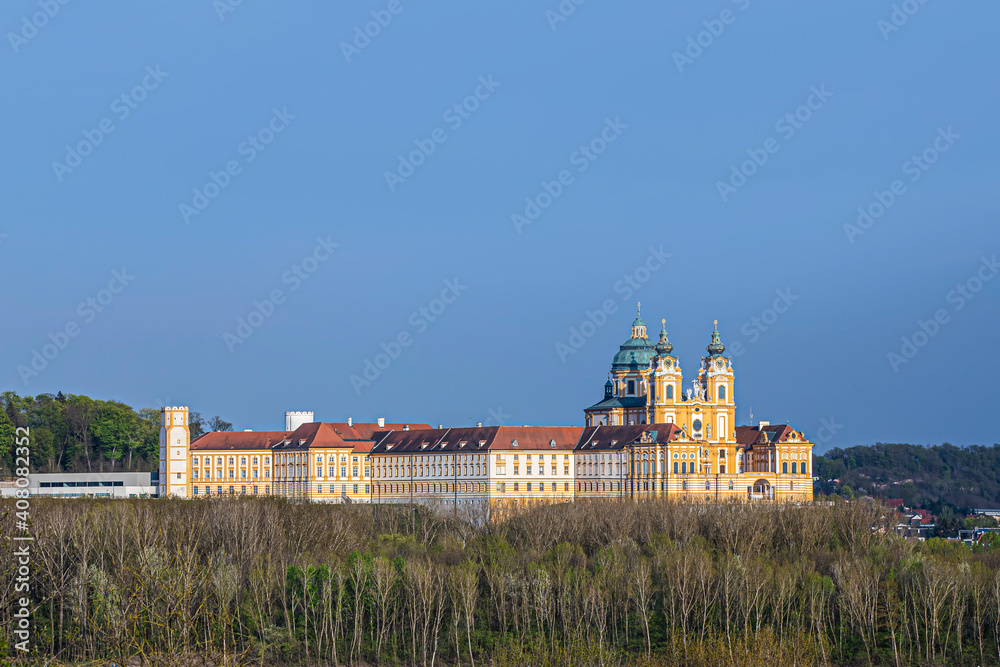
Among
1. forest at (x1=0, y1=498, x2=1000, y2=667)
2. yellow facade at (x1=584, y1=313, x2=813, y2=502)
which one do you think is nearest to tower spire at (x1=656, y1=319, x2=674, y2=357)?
yellow facade at (x1=584, y1=313, x2=813, y2=502)

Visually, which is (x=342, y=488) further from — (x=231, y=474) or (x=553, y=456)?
(x=553, y=456)

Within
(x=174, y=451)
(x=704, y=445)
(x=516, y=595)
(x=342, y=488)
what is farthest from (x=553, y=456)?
(x=516, y=595)

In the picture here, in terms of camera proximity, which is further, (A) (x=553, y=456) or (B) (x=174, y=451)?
(B) (x=174, y=451)

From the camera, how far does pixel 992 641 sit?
78875mm

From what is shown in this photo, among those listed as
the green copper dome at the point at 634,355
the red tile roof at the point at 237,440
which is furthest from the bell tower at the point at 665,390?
the red tile roof at the point at 237,440

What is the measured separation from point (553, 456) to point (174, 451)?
40.5 m

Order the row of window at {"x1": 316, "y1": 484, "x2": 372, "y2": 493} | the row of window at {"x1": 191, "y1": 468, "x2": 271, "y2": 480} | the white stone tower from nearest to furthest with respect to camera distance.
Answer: the row of window at {"x1": 316, "y1": 484, "x2": 372, "y2": 493} < the white stone tower < the row of window at {"x1": 191, "y1": 468, "x2": 271, "y2": 480}

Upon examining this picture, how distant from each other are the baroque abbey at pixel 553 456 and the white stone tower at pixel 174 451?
0.15 meters

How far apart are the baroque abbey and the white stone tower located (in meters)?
0.15

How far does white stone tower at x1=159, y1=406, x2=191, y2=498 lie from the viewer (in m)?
168

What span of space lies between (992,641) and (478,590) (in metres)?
26.2

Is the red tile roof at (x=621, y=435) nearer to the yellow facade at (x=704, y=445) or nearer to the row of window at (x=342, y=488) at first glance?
the yellow facade at (x=704, y=445)

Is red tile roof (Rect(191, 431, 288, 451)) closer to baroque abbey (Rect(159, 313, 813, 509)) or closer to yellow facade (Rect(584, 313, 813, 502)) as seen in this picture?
baroque abbey (Rect(159, 313, 813, 509))

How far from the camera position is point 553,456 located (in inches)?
6353
